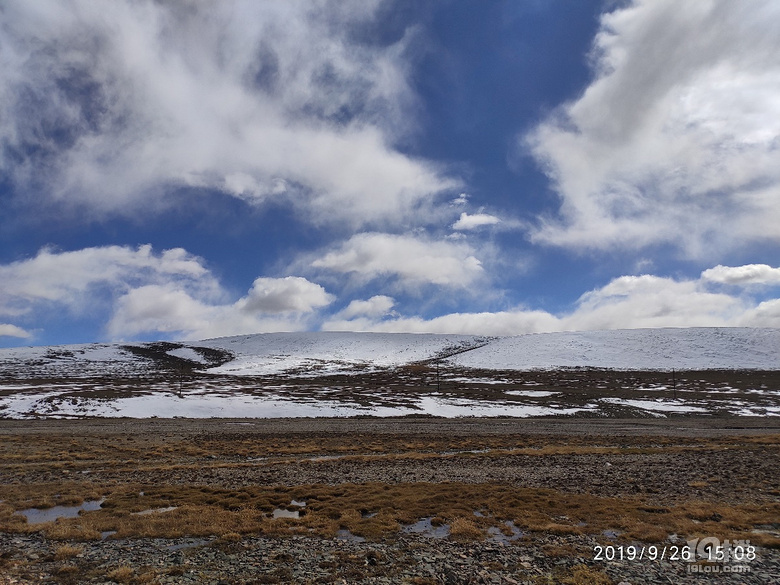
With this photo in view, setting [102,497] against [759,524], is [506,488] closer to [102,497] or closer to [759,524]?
[759,524]

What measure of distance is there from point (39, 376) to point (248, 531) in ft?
496

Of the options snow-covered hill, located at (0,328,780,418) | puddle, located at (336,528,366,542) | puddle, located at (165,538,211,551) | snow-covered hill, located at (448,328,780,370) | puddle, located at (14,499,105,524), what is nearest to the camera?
puddle, located at (165,538,211,551)

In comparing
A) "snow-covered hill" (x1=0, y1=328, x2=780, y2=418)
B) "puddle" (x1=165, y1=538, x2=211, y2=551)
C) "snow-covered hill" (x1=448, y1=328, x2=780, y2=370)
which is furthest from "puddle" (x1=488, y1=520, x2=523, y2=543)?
"snow-covered hill" (x1=448, y1=328, x2=780, y2=370)

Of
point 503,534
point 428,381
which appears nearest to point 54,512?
point 503,534

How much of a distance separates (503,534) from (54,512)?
61.8ft

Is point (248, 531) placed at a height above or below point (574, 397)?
above

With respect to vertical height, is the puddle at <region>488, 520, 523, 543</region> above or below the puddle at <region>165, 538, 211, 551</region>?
below

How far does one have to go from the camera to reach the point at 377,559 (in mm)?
12805

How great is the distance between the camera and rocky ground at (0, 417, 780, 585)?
12.1 meters

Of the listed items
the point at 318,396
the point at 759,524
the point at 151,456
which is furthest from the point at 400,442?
the point at 318,396

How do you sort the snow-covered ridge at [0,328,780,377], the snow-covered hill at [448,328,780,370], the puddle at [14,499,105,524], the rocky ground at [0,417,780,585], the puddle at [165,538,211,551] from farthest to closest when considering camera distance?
1. the snow-covered hill at [448,328,780,370]
2. the snow-covered ridge at [0,328,780,377]
3. the puddle at [14,499,105,524]
4. the puddle at [165,538,211,551]
5. the rocky ground at [0,417,780,585]

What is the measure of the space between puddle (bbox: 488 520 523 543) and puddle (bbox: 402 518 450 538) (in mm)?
1638

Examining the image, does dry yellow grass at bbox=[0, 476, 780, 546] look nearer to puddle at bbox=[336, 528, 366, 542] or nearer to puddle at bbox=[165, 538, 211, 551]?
puddle at bbox=[336, 528, 366, 542]

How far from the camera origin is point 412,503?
18.8 meters
